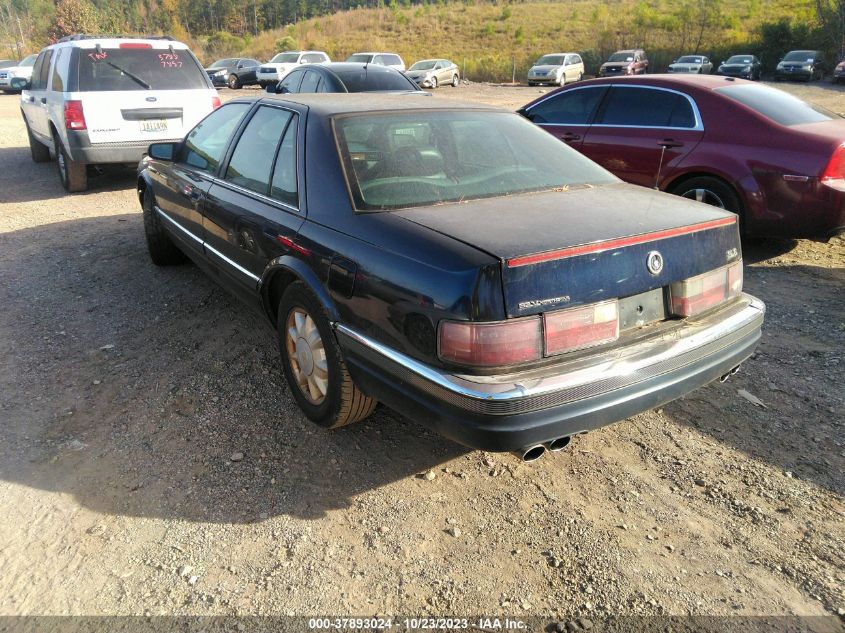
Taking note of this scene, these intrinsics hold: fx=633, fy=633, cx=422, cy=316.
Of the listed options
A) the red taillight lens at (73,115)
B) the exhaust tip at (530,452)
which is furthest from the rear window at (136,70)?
the exhaust tip at (530,452)

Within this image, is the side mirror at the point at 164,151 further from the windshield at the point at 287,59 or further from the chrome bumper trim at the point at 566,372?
the windshield at the point at 287,59

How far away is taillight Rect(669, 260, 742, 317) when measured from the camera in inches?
105

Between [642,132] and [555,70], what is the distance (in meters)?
27.6

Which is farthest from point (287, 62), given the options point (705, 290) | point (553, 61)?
point (705, 290)

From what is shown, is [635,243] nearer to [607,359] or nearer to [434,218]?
[607,359]

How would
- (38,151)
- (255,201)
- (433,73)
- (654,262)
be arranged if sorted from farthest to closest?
(433,73) < (38,151) < (255,201) < (654,262)

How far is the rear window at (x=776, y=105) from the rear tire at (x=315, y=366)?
15.3 feet

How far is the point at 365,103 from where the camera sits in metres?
3.48

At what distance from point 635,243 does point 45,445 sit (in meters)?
2.94

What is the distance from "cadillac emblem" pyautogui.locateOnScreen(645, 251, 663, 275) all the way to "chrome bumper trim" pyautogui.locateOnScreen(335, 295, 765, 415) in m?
0.29

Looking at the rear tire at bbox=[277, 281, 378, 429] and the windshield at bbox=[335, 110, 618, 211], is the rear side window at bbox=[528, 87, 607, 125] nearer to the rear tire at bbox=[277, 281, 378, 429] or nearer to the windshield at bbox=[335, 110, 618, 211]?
the windshield at bbox=[335, 110, 618, 211]

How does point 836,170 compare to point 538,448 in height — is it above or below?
A: above

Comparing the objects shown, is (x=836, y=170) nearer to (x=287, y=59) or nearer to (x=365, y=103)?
(x=365, y=103)

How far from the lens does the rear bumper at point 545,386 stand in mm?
2250
